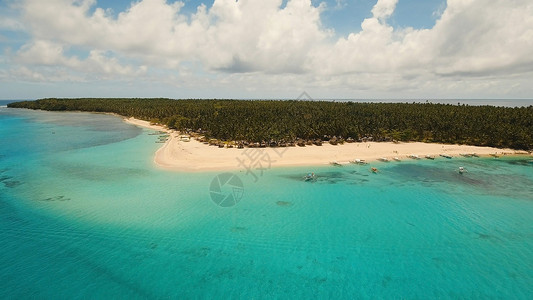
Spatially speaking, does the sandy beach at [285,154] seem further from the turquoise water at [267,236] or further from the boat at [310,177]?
the boat at [310,177]

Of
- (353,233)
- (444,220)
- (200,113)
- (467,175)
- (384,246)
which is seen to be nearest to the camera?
(384,246)

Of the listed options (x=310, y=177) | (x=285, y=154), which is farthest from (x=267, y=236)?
(x=285, y=154)

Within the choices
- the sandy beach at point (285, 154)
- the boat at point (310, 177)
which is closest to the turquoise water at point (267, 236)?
the boat at point (310, 177)

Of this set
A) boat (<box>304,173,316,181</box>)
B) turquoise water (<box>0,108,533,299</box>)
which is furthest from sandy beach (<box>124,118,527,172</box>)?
boat (<box>304,173,316,181</box>)

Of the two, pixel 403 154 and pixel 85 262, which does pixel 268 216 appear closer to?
pixel 85 262

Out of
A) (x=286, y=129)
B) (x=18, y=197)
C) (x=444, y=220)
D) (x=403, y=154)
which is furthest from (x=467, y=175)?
(x=18, y=197)

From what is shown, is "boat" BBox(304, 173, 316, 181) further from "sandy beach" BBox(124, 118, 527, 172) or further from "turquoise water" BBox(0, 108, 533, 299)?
"sandy beach" BBox(124, 118, 527, 172)

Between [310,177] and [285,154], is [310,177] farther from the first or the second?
[285,154]
